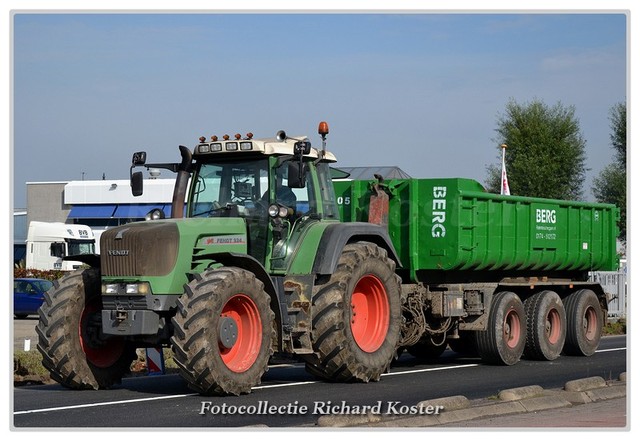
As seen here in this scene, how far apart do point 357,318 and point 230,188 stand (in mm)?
2696

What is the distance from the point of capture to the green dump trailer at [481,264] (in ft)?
59.5

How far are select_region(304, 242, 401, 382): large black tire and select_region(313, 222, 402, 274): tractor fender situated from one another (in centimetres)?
22

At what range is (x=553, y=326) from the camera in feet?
68.5

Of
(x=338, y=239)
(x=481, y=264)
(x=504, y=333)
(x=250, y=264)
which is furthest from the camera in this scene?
(x=504, y=333)

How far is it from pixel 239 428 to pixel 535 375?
8.14m

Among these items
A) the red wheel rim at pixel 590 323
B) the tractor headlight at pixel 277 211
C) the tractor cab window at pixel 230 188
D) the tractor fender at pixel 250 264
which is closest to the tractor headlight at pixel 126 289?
the tractor fender at pixel 250 264

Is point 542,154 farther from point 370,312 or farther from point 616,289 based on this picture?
point 370,312

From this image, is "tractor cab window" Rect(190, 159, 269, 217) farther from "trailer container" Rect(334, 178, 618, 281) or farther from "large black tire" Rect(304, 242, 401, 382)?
"trailer container" Rect(334, 178, 618, 281)

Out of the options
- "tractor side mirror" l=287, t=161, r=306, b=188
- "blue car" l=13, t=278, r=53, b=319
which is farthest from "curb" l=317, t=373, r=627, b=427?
"blue car" l=13, t=278, r=53, b=319

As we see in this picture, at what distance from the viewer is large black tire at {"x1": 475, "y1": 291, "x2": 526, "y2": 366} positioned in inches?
749

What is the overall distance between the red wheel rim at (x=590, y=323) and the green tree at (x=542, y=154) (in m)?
27.3

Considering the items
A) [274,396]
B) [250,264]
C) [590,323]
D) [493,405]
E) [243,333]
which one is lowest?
[274,396]

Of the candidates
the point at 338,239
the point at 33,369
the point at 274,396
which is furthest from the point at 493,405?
the point at 33,369

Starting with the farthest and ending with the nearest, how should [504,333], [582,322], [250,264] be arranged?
[582,322]
[504,333]
[250,264]
